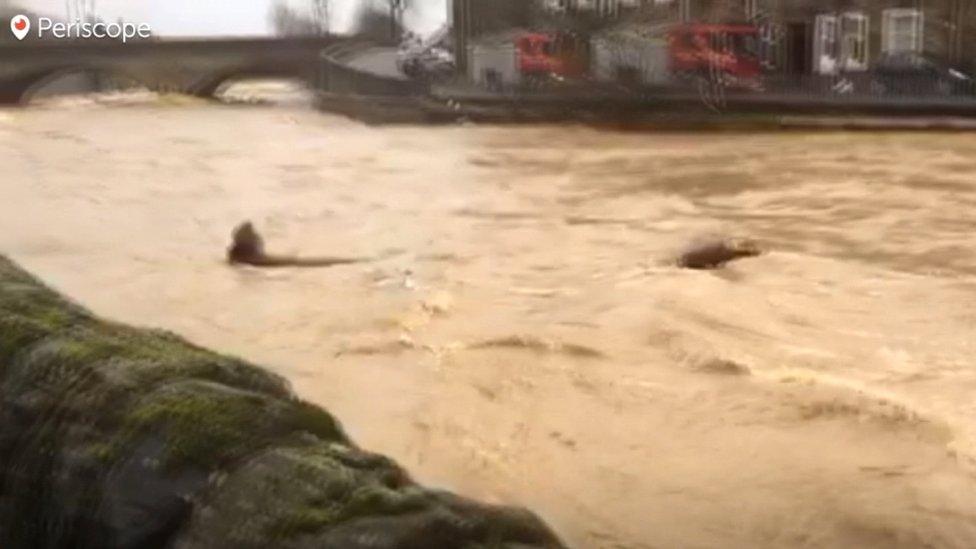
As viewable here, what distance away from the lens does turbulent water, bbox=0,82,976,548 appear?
0.89 meters

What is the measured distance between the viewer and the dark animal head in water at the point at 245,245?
6.07 ft

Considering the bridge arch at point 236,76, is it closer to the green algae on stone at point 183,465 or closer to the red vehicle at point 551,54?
the red vehicle at point 551,54

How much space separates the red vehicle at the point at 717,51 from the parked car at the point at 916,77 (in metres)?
0.24

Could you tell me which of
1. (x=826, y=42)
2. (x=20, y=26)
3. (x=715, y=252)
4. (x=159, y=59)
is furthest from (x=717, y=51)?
(x=20, y=26)

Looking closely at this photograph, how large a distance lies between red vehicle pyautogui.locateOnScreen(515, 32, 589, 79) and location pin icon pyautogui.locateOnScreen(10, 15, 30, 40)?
2.76ft

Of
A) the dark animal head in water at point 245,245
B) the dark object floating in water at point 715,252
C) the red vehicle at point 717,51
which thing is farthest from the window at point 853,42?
the dark animal head in water at point 245,245

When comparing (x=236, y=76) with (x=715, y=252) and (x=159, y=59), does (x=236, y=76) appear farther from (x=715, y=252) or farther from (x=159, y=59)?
(x=715, y=252)

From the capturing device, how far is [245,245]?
6.35 ft

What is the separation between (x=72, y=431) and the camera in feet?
2.59

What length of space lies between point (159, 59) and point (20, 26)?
0.83ft

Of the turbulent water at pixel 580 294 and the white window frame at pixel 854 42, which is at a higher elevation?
the white window frame at pixel 854 42

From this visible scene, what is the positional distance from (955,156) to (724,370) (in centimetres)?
193

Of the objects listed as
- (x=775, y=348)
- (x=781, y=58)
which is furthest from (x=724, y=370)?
(x=781, y=58)

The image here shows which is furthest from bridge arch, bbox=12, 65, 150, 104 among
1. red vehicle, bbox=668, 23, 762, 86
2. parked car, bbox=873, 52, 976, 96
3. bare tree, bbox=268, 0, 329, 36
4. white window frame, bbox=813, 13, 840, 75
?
parked car, bbox=873, 52, 976, 96
